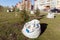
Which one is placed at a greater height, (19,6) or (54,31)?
(19,6)

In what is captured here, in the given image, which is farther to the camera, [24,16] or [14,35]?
[24,16]

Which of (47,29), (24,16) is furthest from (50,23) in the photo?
(24,16)

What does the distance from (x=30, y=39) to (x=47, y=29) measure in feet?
4.35

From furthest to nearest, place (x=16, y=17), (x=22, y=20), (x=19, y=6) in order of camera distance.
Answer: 1. (x=19, y=6)
2. (x=16, y=17)
3. (x=22, y=20)

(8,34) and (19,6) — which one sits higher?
(19,6)

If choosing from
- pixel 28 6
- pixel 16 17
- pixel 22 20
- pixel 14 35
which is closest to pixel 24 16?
pixel 22 20

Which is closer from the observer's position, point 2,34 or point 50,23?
point 2,34

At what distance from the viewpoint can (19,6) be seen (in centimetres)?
1055

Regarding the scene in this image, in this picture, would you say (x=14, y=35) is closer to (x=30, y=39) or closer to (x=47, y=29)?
(x=30, y=39)

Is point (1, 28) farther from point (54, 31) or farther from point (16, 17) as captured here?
point (54, 31)

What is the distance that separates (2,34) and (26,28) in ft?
3.63

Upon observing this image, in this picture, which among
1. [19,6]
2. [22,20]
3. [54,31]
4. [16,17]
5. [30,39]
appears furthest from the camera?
[19,6]

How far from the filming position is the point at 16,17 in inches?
377

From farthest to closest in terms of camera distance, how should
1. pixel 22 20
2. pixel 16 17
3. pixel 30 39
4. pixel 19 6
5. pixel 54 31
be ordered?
pixel 19 6, pixel 16 17, pixel 22 20, pixel 54 31, pixel 30 39
